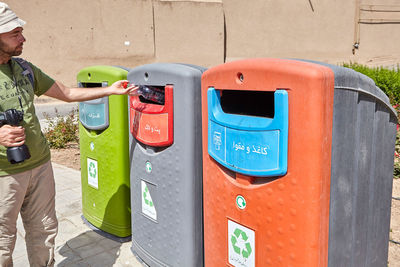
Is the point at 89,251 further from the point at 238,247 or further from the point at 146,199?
the point at 238,247

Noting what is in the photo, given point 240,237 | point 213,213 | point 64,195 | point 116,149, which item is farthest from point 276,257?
point 64,195

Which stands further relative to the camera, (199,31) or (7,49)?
(199,31)

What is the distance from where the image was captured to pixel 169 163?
232 cm

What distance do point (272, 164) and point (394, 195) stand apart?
2.59 metres

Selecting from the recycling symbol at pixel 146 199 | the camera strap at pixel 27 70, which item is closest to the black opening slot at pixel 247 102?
the recycling symbol at pixel 146 199

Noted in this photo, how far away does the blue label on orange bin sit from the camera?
1591mm

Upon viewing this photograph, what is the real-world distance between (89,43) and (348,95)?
12.9 meters

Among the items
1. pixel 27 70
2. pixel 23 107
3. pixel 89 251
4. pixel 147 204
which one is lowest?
pixel 89 251

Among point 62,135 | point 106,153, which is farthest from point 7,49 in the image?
point 62,135

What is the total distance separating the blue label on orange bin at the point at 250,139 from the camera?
1.59m

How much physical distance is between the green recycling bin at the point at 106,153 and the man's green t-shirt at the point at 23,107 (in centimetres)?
64

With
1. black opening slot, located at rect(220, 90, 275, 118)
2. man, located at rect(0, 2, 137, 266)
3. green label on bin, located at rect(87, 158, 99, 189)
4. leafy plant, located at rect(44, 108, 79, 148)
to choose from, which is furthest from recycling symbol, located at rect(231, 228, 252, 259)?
leafy plant, located at rect(44, 108, 79, 148)

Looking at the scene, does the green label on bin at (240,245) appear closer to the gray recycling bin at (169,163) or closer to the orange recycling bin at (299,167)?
the orange recycling bin at (299,167)

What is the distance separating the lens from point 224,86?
1854 millimetres
